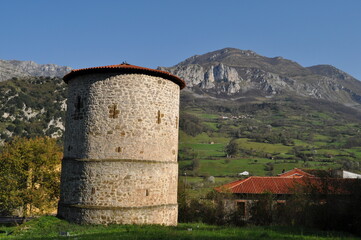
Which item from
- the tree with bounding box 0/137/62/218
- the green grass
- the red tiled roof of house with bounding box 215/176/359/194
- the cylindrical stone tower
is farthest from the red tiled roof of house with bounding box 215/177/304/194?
the green grass

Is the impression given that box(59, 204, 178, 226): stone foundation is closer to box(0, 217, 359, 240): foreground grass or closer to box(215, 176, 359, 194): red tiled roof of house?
box(0, 217, 359, 240): foreground grass

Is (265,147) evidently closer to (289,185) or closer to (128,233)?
(289,185)

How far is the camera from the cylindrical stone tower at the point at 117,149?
15078 mm

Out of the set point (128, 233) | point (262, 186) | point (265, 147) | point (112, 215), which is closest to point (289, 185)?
point (262, 186)

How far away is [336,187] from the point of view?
699 inches

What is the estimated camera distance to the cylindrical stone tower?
15.1 m

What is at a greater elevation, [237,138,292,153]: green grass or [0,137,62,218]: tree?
[237,138,292,153]: green grass

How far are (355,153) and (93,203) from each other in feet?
294

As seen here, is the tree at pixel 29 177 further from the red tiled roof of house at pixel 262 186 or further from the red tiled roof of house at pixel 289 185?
the red tiled roof of house at pixel 262 186

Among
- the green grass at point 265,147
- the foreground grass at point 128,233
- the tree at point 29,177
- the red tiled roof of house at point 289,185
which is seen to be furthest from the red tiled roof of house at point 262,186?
the green grass at point 265,147

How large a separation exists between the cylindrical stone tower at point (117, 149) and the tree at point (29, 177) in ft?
28.8

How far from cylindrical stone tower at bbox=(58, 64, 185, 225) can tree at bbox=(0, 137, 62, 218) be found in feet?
28.8

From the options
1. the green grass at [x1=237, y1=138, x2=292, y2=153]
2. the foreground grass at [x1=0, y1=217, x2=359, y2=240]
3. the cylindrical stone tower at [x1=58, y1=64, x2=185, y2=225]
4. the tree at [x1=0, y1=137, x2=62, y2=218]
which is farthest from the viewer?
the green grass at [x1=237, y1=138, x2=292, y2=153]

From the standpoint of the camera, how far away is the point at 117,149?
15367 mm
